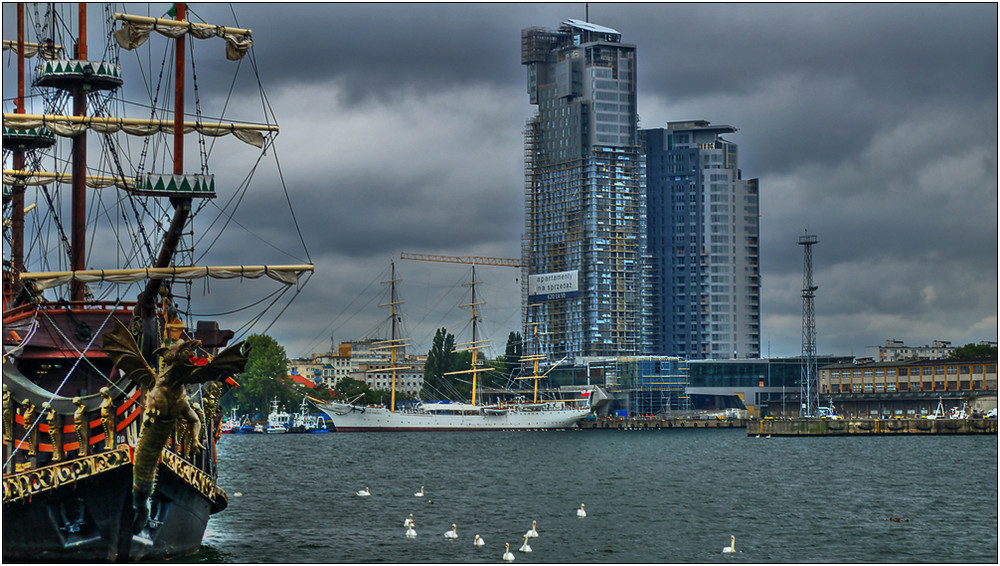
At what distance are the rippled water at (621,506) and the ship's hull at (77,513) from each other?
24.7ft

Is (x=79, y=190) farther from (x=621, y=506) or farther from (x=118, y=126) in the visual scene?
(x=621, y=506)

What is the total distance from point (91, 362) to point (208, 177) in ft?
24.3

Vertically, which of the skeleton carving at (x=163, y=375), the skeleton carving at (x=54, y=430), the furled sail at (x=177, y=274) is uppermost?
the furled sail at (x=177, y=274)

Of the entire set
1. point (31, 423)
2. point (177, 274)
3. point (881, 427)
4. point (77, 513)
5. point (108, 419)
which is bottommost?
point (881, 427)

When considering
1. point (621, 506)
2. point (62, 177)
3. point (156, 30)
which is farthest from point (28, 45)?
point (621, 506)

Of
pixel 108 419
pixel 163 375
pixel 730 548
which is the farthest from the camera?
pixel 730 548

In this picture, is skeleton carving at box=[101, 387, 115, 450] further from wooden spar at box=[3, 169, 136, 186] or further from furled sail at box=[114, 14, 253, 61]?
wooden spar at box=[3, 169, 136, 186]

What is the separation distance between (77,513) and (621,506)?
37.9 m

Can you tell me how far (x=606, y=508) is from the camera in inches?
2817

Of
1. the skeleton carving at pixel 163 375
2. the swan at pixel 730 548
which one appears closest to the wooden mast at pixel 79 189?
the skeleton carving at pixel 163 375

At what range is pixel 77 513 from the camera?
40375 millimetres

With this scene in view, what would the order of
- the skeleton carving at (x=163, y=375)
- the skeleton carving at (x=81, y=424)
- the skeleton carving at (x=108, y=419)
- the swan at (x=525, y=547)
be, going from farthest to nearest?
1. the swan at (x=525, y=547)
2. the skeleton carving at (x=81, y=424)
3. the skeleton carving at (x=108, y=419)
4. the skeleton carving at (x=163, y=375)

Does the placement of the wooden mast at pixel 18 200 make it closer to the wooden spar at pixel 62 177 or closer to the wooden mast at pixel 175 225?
the wooden spar at pixel 62 177

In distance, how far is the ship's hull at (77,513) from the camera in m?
39.8
